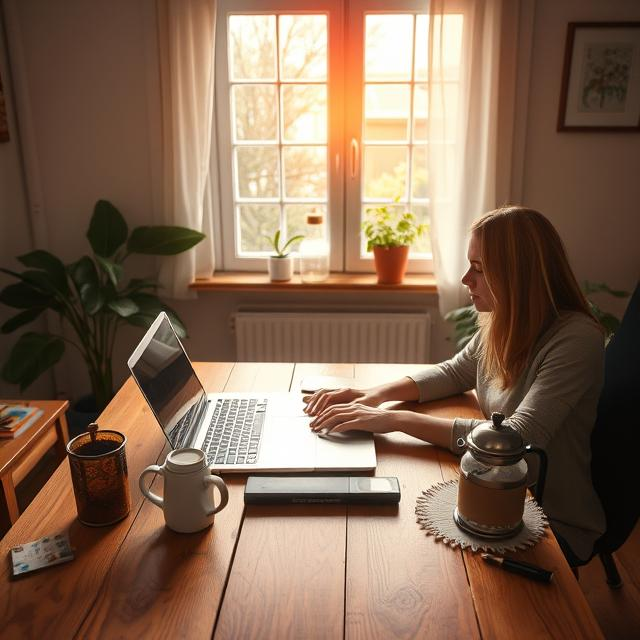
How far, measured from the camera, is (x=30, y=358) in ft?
7.97

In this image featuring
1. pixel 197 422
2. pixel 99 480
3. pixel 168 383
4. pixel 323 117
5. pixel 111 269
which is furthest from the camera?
pixel 323 117

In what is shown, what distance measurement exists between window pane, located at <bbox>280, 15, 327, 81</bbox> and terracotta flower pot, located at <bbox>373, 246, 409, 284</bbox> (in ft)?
2.64

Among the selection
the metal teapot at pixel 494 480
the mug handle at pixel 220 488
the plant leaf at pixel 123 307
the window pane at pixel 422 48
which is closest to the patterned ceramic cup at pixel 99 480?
the mug handle at pixel 220 488

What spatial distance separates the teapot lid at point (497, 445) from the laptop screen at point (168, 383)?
1.91 ft

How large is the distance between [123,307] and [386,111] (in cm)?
141

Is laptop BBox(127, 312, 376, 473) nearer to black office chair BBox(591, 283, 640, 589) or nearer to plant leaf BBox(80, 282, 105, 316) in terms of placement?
black office chair BBox(591, 283, 640, 589)

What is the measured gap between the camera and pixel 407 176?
2865 mm

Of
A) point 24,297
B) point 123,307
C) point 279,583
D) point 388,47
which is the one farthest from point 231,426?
point 388,47

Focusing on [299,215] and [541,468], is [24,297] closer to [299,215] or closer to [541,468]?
[299,215]

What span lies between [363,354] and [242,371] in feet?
3.99

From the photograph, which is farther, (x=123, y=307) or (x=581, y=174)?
(x=581, y=174)

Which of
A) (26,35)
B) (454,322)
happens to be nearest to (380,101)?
(454,322)

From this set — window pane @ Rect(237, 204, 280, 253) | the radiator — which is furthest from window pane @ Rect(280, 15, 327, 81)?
the radiator

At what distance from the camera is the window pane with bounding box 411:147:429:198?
9.30 ft
